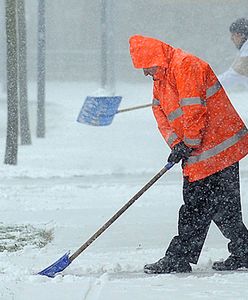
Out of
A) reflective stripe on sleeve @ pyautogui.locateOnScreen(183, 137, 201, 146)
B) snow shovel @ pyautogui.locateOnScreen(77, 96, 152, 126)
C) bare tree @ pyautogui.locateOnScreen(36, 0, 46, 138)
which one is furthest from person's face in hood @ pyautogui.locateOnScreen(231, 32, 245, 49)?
bare tree @ pyautogui.locateOnScreen(36, 0, 46, 138)

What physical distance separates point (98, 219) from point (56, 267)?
8.30ft

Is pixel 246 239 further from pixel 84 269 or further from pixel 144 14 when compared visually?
pixel 144 14

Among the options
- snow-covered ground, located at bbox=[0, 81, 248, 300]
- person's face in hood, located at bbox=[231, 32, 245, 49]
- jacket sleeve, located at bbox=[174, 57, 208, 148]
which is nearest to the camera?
snow-covered ground, located at bbox=[0, 81, 248, 300]

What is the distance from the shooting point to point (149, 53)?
5.58 m

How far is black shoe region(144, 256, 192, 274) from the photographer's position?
5.78m

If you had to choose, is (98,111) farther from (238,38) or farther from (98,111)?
(238,38)

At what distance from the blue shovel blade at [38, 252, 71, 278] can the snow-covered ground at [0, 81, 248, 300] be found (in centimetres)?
8

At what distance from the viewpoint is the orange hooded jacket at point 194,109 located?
5.45m

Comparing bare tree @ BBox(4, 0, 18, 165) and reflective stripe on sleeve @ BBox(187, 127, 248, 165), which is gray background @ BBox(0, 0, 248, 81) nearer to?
bare tree @ BBox(4, 0, 18, 165)

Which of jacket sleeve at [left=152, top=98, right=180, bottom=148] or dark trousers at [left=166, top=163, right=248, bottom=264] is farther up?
jacket sleeve at [left=152, top=98, right=180, bottom=148]

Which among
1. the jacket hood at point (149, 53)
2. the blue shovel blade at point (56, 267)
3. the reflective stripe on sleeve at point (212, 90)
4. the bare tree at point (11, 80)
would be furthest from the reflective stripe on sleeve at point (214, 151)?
the bare tree at point (11, 80)

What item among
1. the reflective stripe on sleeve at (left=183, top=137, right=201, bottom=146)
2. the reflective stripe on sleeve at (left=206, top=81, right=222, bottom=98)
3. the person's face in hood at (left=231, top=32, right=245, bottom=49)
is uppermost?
the person's face in hood at (left=231, top=32, right=245, bottom=49)

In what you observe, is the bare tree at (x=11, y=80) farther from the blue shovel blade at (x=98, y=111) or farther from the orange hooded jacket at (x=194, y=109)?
the orange hooded jacket at (x=194, y=109)

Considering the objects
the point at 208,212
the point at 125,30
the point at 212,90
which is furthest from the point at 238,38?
the point at 125,30
